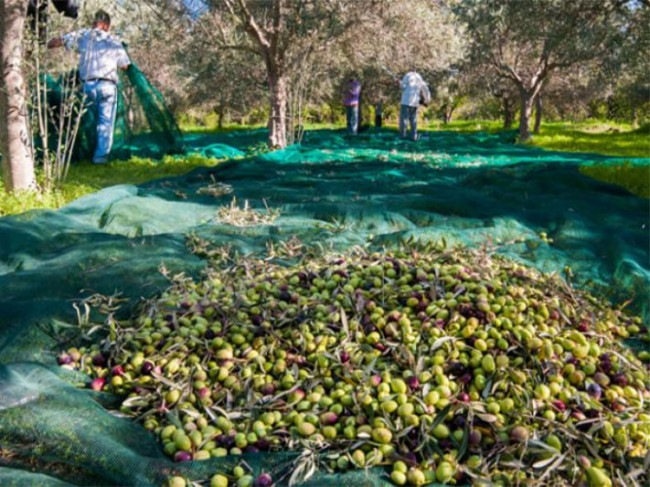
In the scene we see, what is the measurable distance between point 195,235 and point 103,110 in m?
6.82

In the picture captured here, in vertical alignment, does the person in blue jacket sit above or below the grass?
above

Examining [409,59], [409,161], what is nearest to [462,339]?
[409,161]

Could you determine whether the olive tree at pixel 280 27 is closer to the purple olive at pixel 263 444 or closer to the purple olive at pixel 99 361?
the purple olive at pixel 99 361

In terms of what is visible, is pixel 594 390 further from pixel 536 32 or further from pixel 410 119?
pixel 410 119

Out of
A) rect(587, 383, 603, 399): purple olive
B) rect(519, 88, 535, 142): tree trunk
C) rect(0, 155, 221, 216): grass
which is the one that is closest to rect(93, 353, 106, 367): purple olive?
rect(587, 383, 603, 399): purple olive

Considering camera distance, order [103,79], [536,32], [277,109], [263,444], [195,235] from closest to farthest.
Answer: [263,444] → [195,235] → [103,79] → [536,32] → [277,109]

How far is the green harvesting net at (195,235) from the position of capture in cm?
192

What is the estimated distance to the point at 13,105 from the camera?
6.00 meters

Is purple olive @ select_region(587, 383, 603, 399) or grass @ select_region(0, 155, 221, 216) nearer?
purple olive @ select_region(587, 383, 603, 399)

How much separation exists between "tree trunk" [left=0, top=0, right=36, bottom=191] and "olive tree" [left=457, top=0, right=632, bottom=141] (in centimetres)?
882

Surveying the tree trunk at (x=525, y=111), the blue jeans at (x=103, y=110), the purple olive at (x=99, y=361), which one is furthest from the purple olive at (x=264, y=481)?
the tree trunk at (x=525, y=111)

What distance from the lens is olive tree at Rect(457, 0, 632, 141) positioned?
34.4 ft

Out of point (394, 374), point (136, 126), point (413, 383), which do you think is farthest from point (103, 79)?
point (413, 383)

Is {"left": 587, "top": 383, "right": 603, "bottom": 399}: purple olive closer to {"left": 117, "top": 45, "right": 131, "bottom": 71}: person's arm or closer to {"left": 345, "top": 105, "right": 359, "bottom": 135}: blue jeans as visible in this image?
{"left": 117, "top": 45, "right": 131, "bottom": 71}: person's arm
